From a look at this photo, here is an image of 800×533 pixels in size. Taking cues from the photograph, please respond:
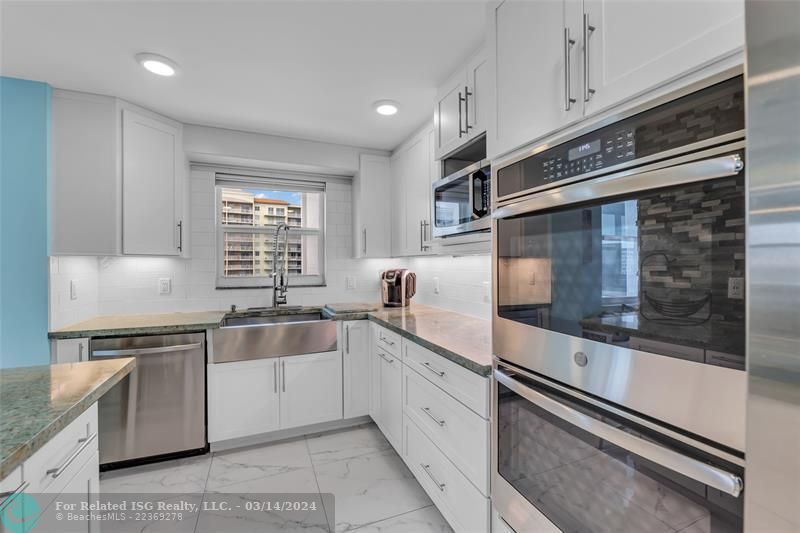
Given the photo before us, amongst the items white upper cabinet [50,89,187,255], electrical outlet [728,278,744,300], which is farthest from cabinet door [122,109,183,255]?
electrical outlet [728,278,744,300]

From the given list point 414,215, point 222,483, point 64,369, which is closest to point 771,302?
point 64,369

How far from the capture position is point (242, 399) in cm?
244

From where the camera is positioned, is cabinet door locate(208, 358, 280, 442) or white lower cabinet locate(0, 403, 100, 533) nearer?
white lower cabinet locate(0, 403, 100, 533)

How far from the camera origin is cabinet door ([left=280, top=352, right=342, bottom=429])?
8.38ft

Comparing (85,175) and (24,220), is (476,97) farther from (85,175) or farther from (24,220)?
(24,220)

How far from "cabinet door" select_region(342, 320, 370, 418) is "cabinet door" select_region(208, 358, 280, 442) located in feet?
1.68

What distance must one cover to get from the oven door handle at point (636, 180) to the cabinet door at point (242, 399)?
216 centimetres

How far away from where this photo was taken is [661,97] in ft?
2.45

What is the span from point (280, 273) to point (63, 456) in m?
2.31

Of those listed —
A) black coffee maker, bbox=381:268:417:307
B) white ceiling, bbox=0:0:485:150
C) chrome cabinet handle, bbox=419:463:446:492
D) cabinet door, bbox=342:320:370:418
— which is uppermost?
white ceiling, bbox=0:0:485:150

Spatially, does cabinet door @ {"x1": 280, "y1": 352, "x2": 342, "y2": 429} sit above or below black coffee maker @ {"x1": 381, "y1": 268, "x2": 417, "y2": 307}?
below

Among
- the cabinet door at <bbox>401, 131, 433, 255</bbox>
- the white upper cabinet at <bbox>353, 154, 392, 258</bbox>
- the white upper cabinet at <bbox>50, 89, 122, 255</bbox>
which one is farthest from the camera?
the white upper cabinet at <bbox>353, 154, 392, 258</bbox>

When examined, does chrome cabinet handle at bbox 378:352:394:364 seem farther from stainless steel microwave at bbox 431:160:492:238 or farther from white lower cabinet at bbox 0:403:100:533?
white lower cabinet at bbox 0:403:100:533

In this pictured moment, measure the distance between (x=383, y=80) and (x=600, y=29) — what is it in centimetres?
140
